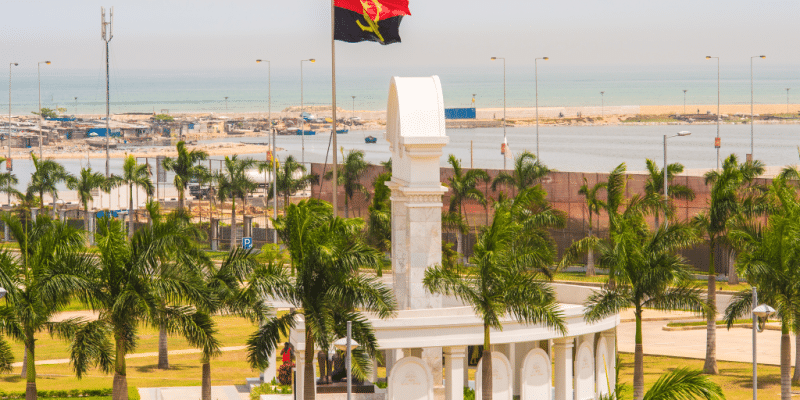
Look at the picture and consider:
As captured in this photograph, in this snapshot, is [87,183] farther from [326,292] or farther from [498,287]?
[498,287]

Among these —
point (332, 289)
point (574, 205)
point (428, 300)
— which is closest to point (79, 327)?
point (332, 289)

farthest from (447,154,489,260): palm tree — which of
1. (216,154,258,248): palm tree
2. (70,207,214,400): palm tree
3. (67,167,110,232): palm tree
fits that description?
(70,207,214,400): palm tree

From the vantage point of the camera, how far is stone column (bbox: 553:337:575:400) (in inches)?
1135

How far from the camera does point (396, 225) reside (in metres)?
30.5

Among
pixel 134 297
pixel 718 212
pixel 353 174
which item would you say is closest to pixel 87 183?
pixel 353 174

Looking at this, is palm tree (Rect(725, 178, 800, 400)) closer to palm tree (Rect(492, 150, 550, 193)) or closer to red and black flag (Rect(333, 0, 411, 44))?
red and black flag (Rect(333, 0, 411, 44))

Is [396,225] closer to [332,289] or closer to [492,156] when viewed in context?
[332,289]

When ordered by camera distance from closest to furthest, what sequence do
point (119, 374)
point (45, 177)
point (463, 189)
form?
point (119, 374), point (463, 189), point (45, 177)

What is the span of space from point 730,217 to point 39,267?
2203 cm

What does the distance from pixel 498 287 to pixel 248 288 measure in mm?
6160

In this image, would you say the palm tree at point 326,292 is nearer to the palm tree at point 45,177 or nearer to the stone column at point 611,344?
the stone column at point 611,344

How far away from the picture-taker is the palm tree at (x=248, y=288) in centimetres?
2436

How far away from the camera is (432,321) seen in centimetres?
2652

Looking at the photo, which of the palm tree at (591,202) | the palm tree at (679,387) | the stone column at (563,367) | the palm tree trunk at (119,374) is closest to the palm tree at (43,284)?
the palm tree trunk at (119,374)
